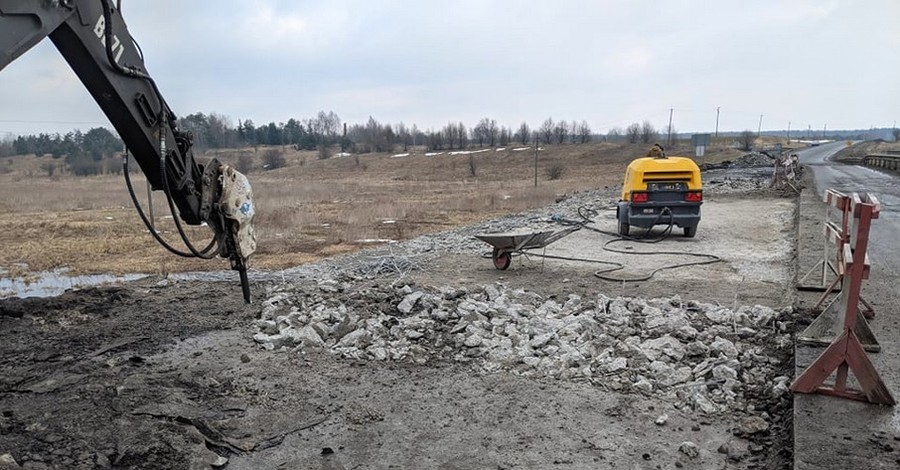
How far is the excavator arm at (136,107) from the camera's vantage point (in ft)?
12.5

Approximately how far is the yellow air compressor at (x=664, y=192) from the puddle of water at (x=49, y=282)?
10.8m

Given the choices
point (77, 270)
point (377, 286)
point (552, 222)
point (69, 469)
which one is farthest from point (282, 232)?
point (69, 469)

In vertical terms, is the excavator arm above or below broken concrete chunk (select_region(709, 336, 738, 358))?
above

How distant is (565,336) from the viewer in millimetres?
6836

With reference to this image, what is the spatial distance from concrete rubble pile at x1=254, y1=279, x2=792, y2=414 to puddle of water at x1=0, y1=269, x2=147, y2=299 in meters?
6.17

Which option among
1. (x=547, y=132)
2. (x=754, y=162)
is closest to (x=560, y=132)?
(x=547, y=132)

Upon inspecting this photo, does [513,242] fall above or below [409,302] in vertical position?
above

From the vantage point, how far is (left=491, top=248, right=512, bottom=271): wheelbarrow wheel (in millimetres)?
10945

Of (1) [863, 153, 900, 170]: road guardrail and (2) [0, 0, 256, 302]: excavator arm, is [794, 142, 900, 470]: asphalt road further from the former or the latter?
(1) [863, 153, 900, 170]: road guardrail

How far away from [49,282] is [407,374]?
10417 mm

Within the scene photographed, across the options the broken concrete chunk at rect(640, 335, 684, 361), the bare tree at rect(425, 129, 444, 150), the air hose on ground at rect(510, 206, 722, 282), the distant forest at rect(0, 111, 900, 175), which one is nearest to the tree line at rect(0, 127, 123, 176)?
the distant forest at rect(0, 111, 900, 175)

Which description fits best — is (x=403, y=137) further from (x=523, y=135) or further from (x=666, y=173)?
(x=666, y=173)

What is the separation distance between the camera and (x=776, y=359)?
594 centimetres

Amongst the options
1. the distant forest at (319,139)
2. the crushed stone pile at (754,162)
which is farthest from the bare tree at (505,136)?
the crushed stone pile at (754,162)
